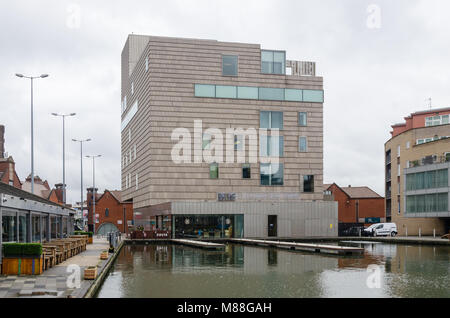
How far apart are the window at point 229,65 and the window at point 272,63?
139 inches

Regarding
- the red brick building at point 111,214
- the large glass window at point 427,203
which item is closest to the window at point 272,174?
the large glass window at point 427,203

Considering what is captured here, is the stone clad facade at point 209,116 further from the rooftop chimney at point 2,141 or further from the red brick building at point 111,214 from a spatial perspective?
the red brick building at point 111,214

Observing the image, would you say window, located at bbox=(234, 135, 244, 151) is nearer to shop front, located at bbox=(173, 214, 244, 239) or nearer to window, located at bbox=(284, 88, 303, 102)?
window, located at bbox=(284, 88, 303, 102)

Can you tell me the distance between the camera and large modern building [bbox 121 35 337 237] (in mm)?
70500

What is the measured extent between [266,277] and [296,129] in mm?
50103

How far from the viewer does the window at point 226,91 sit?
71.8 m

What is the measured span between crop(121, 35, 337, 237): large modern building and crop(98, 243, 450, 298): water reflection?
36.2m

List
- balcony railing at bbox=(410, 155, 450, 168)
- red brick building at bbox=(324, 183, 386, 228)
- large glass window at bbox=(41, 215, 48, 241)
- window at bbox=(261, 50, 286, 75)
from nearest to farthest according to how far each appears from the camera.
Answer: large glass window at bbox=(41, 215, 48, 241)
balcony railing at bbox=(410, 155, 450, 168)
window at bbox=(261, 50, 286, 75)
red brick building at bbox=(324, 183, 386, 228)

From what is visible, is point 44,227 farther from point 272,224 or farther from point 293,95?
point 293,95

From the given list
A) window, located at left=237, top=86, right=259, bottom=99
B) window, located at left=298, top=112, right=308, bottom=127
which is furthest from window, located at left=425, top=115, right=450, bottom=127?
window, located at left=237, top=86, right=259, bottom=99
